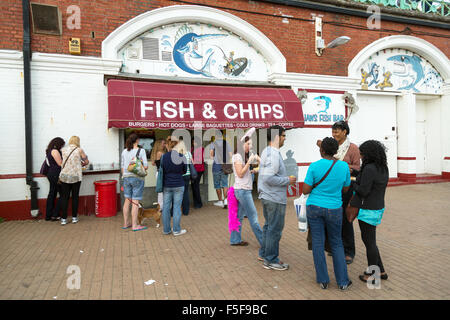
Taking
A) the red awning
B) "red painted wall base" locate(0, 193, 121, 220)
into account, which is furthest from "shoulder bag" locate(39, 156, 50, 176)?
the red awning

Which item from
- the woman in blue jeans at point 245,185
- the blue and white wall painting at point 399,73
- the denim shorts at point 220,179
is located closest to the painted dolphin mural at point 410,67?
the blue and white wall painting at point 399,73

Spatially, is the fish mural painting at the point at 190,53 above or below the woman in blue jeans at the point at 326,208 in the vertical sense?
above

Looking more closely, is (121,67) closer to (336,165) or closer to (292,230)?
(292,230)

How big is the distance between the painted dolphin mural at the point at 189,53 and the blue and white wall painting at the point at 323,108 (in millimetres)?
3249

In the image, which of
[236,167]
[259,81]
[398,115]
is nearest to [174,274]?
[236,167]

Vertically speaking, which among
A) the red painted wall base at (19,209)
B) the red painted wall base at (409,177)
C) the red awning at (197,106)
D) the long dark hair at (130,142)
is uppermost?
the red awning at (197,106)

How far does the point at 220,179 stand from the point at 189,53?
3.58 m

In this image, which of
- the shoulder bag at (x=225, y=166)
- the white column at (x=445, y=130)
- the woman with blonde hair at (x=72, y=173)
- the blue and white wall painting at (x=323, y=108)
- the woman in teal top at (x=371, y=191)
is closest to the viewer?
the woman in teal top at (x=371, y=191)

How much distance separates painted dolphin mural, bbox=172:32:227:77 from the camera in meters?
7.97

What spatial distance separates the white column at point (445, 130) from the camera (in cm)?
1097

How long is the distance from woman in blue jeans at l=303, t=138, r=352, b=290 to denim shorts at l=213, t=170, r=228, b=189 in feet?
14.3

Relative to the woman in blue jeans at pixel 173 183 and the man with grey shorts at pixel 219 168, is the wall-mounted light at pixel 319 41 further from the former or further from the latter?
the woman in blue jeans at pixel 173 183

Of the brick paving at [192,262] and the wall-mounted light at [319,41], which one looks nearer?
the brick paving at [192,262]

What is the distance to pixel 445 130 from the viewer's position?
1103 cm
